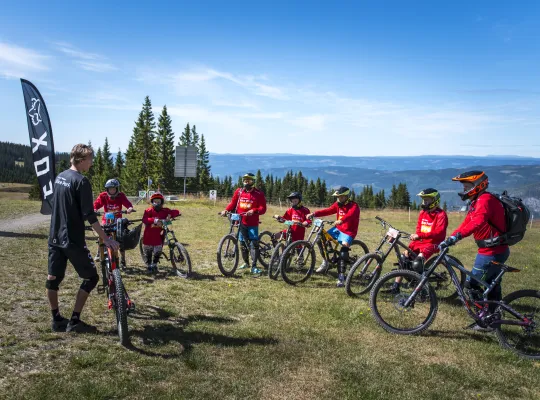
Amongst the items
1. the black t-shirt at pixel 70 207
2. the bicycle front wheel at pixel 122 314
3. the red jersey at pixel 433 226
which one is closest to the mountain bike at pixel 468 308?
the red jersey at pixel 433 226

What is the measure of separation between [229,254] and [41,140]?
5.49m

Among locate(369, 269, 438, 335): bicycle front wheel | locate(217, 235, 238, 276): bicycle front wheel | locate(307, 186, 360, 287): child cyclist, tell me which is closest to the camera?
locate(369, 269, 438, 335): bicycle front wheel

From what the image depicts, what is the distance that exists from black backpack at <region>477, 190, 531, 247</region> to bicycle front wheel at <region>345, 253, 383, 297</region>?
8.34 feet

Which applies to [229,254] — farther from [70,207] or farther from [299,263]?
[70,207]

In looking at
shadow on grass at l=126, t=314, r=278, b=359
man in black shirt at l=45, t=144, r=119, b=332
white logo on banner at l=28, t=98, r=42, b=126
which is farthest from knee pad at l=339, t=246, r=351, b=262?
white logo on banner at l=28, t=98, r=42, b=126

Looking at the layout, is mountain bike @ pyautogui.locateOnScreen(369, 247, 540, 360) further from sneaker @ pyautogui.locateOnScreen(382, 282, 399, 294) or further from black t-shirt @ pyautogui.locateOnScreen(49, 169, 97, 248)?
black t-shirt @ pyautogui.locateOnScreen(49, 169, 97, 248)

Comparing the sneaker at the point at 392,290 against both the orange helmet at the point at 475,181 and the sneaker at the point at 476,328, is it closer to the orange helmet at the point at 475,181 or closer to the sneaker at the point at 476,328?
the sneaker at the point at 476,328

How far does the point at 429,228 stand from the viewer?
7.73 m

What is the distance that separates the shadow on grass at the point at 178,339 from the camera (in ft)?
16.3

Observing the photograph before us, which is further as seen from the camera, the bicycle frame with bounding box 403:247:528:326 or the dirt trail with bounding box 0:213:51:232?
the dirt trail with bounding box 0:213:51:232

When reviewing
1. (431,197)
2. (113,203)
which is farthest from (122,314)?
(431,197)

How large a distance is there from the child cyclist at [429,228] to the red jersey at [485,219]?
63.9 inches

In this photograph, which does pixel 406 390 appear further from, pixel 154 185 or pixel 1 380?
pixel 154 185

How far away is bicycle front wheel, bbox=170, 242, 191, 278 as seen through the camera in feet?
29.9
